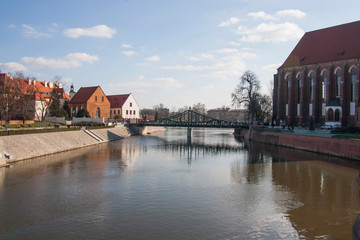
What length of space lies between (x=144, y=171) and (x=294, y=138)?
25.9m

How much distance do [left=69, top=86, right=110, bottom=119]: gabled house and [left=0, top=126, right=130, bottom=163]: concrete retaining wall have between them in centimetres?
2255

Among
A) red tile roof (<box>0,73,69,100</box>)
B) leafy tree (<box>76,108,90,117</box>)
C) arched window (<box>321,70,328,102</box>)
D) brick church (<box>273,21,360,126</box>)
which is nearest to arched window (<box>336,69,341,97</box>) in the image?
brick church (<box>273,21,360,126</box>)

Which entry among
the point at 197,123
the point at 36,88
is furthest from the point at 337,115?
the point at 36,88

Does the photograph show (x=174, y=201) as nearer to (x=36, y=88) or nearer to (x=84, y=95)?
(x=36, y=88)

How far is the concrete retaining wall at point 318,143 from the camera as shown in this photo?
3055 cm

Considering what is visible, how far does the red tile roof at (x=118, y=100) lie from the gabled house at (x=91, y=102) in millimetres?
10096

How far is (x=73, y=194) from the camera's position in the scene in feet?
56.6

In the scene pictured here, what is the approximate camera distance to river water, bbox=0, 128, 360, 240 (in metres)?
12.2

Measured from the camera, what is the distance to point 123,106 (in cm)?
8612

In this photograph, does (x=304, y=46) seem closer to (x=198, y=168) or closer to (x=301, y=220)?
(x=198, y=168)

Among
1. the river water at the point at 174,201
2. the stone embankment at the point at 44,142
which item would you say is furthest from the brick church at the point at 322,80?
the stone embankment at the point at 44,142

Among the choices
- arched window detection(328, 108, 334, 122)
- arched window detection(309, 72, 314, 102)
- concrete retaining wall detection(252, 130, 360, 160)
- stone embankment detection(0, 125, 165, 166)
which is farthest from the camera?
arched window detection(309, 72, 314, 102)

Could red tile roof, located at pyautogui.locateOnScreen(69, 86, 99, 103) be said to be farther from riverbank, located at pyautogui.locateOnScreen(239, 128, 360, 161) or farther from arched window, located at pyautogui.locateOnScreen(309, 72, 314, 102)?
arched window, located at pyautogui.locateOnScreen(309, 72, 314, 102)

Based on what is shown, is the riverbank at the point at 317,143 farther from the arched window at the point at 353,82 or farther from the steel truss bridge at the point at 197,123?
the steel truss bridge at the point at 197,123
